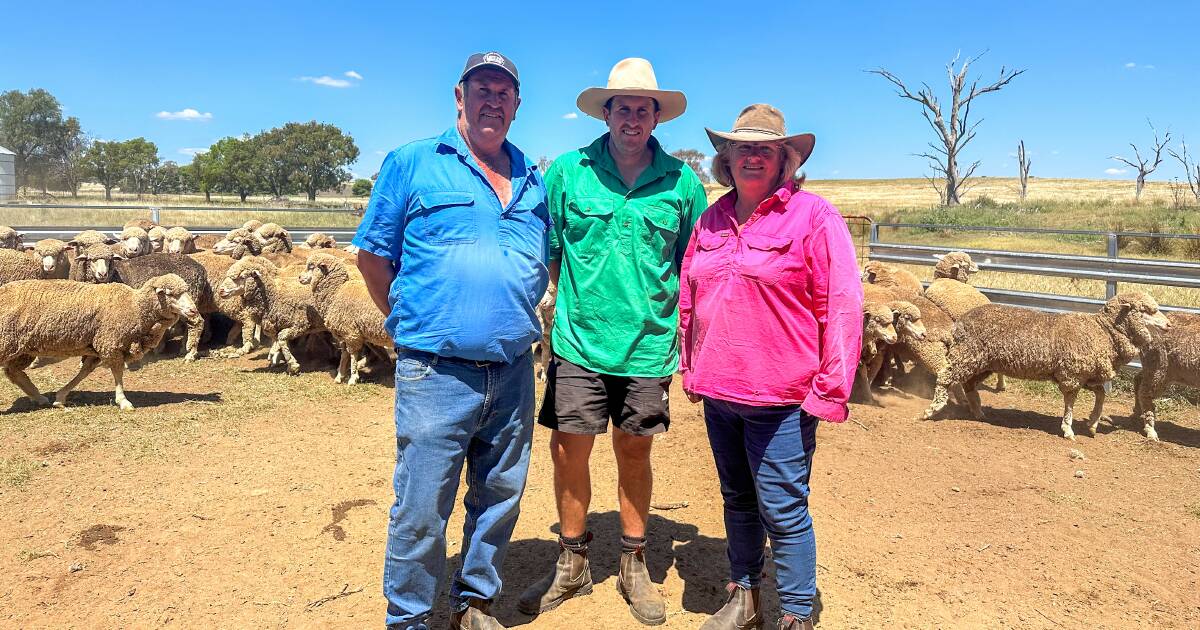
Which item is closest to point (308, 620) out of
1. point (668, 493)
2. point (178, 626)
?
point (178, 626)

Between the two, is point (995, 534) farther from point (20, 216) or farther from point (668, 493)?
point (20, 216)

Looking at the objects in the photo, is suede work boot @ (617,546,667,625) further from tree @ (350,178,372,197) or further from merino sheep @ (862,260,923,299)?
tree @ (350,178,372,197)

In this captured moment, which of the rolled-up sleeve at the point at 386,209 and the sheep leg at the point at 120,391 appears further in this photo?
the sheep leg at the point at 120,391

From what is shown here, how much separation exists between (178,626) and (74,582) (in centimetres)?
93

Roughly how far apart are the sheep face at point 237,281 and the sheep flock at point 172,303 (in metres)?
0.01

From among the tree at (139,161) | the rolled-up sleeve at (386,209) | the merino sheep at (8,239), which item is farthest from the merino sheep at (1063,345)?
the tree at (139,161)

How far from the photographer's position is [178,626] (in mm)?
3596

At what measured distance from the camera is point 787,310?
3.08 meters

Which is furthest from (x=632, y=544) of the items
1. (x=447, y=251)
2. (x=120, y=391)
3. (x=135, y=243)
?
(x=135, y=243)

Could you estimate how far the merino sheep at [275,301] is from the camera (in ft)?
31.1

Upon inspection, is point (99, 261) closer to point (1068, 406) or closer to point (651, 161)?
point (651, 161)

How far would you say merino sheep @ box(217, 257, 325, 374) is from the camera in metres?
9.47

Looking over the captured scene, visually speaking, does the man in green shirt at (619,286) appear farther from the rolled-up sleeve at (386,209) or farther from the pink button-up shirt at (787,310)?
the rolled-up sleeve at (386,209)

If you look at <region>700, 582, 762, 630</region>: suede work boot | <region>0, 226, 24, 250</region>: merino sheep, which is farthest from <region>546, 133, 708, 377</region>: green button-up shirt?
<region>0, 226, 24, 250</region>: merino sheep
